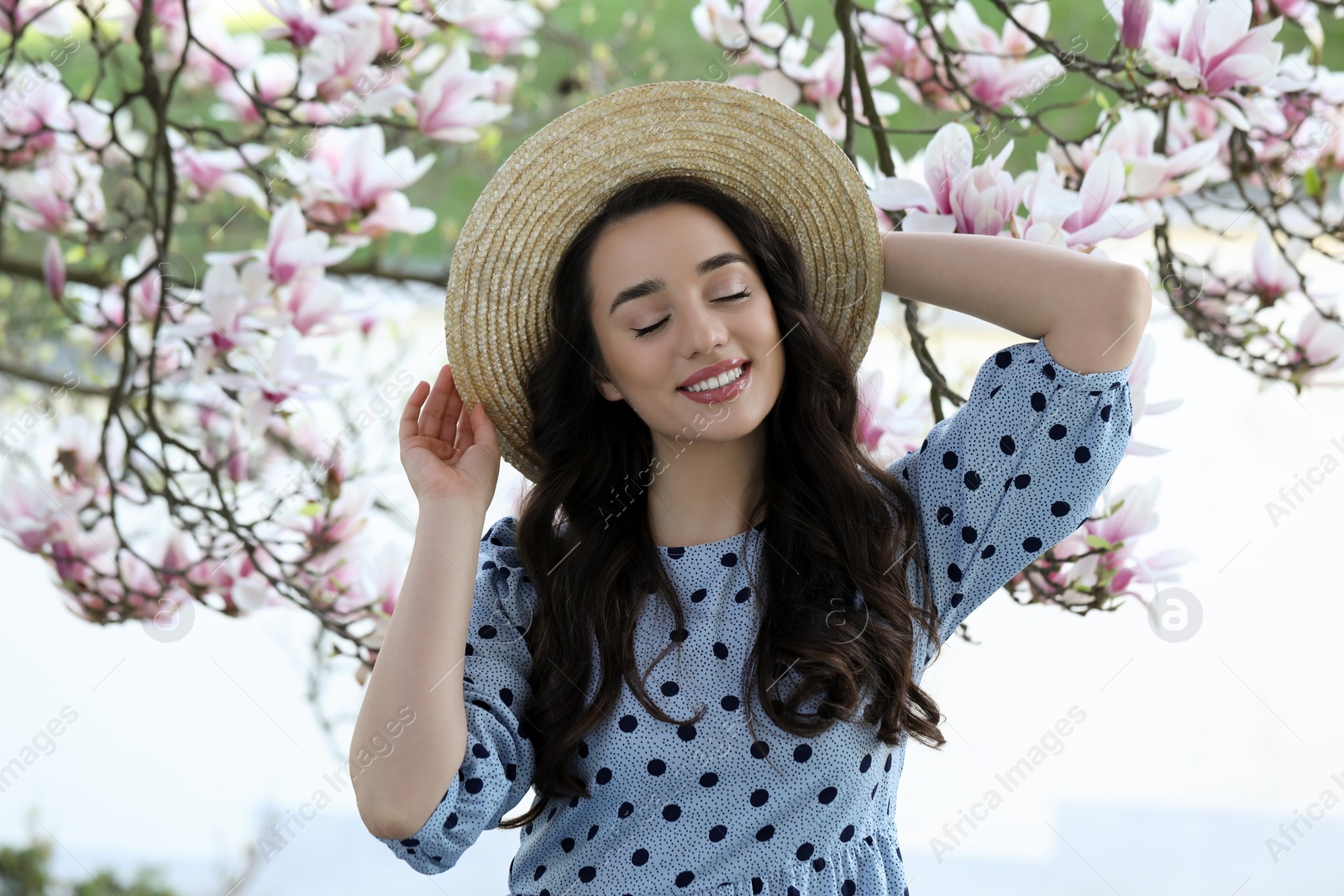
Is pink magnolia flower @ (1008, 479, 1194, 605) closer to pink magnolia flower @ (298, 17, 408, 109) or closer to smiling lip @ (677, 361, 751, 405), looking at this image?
smiling lip @ (677, 361, 751, 405)

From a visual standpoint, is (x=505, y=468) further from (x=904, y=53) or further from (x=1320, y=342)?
(x=1320, y=342)

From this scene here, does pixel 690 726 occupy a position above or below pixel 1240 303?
below

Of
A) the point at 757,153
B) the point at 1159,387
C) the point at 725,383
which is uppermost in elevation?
the point at 757,153

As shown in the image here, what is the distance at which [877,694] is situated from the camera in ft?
3.11

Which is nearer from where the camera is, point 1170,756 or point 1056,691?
point 1056,691

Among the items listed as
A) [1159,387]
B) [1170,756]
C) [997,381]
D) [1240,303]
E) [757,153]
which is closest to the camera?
[997,381]

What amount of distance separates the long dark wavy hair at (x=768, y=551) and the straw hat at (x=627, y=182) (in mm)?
24

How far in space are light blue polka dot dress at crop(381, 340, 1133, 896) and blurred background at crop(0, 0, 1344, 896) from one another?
18 cm

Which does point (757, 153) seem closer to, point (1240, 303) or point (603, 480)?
point (603, 480)

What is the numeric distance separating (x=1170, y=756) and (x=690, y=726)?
4.83ft

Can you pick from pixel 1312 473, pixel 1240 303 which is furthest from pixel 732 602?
pixel 1312 473

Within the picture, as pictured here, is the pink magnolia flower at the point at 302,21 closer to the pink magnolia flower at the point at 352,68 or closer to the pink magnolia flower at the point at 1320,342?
the pink magnolia flower at the point at 352,68

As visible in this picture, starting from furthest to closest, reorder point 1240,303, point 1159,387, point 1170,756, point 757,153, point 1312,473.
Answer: point 1159,387 → point 1170,756 → point 1312,473 → point 1240,303 → point 757,153

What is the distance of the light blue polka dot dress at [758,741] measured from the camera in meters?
0.90
